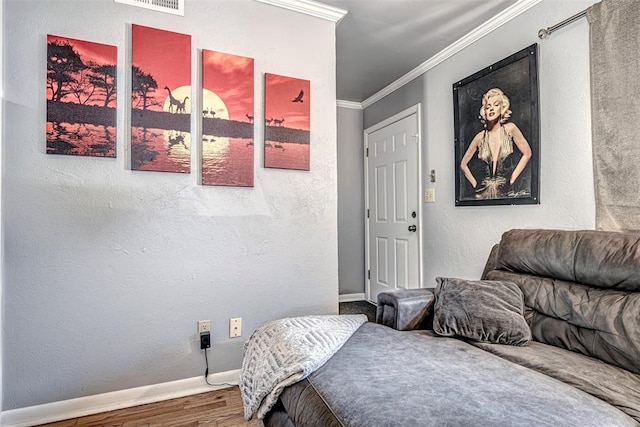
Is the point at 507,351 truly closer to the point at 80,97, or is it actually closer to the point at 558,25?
the point at 558,25

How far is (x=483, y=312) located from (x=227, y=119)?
1.72 meters

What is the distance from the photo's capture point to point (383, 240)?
12.0ft

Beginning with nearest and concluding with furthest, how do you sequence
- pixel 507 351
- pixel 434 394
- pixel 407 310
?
pixel 434 394, pixel 507 351, pixel 407 310

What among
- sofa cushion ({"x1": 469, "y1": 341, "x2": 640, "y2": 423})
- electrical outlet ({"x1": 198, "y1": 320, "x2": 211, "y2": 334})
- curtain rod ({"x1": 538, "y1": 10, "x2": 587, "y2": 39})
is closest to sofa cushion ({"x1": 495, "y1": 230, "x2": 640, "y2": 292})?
sofa cushion ({"x1": 469, "y1": 341, "x2": 640, "y2": 423})

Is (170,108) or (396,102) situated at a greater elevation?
(396,102)

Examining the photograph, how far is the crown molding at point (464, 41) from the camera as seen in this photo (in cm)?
216

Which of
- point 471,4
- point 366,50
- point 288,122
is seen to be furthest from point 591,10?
point 288,122

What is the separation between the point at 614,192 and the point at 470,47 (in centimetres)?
152

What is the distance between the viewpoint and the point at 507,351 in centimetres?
135

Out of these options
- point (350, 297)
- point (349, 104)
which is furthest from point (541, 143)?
point (350, 297)

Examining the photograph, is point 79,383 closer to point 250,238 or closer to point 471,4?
point 250,238

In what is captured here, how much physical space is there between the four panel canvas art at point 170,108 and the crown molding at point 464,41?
4.40ft

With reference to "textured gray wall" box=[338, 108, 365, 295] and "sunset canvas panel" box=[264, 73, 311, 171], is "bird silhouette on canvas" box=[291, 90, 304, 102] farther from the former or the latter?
"textured gray wall" box=[338, 108, 365, 295]

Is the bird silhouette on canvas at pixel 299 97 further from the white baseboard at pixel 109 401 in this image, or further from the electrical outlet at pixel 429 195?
the white baseboard at pixel 109 401
